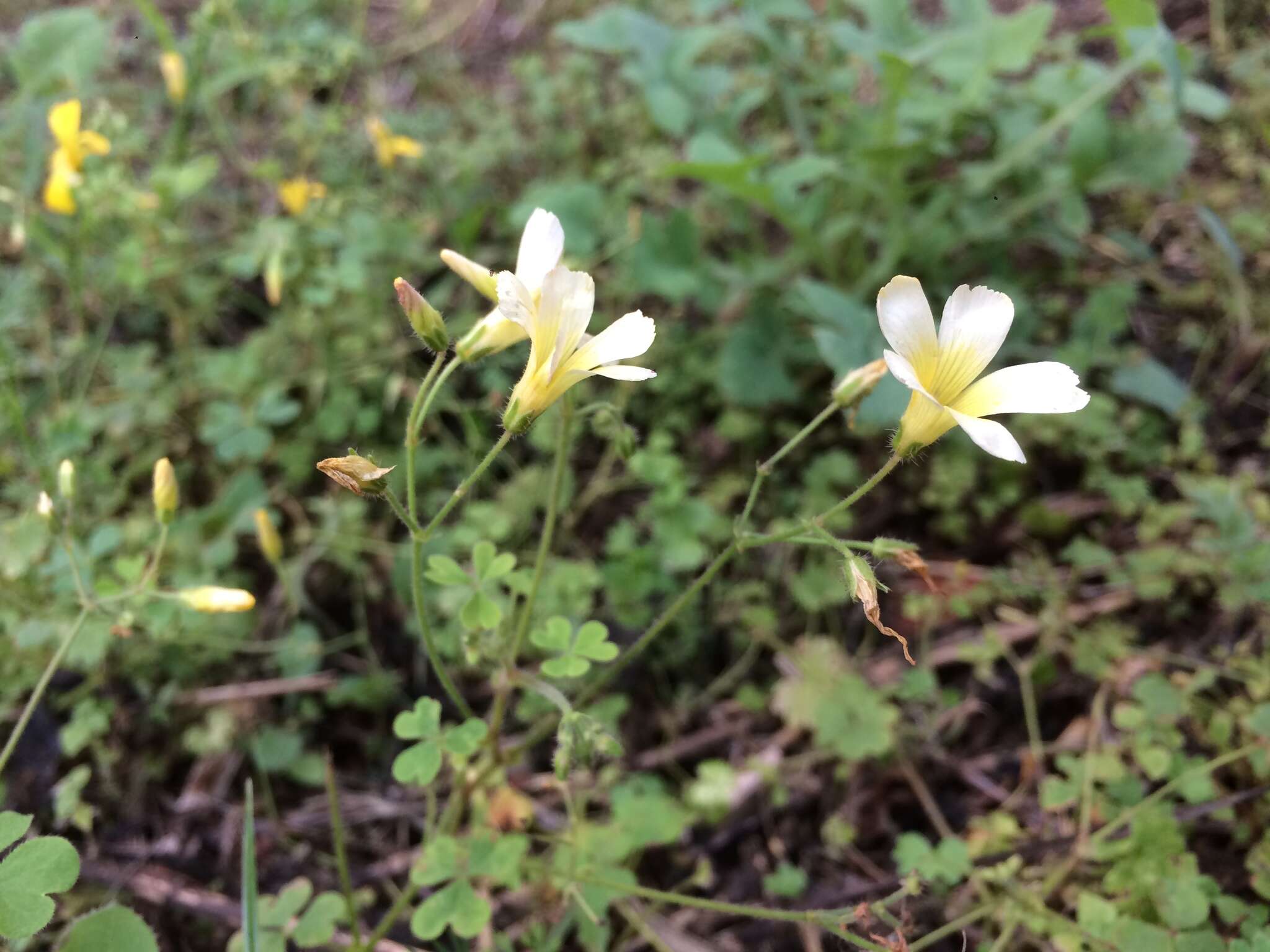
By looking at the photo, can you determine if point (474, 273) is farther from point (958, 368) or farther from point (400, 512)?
point (958, 368)

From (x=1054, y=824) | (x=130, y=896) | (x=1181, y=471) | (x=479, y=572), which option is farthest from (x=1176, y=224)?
(x=130, y=896)

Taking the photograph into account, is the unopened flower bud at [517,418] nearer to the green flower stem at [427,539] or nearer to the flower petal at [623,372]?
the green flower stem at [427,539]

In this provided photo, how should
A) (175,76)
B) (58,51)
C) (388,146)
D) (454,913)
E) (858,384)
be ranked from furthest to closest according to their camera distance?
1. (58,51)
2. (175,76)
3. (388,146)
4. (454,913)
5. (858,384)

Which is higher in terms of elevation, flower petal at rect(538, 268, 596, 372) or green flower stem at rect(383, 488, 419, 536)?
flower petal at rect(538, 268, 596, 372)

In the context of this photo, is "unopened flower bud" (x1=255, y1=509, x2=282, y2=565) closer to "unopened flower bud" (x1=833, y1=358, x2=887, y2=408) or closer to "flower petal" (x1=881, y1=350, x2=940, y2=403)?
"unopened flower bud" (x1=833, y1=358, x2=887, y2=408)

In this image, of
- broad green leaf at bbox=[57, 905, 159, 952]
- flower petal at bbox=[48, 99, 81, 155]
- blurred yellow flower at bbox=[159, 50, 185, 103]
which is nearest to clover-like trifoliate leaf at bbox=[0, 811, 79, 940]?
broad green leaf at bbox=[57, 905, 159, 952]

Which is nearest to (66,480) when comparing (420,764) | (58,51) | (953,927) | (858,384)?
(420,764)

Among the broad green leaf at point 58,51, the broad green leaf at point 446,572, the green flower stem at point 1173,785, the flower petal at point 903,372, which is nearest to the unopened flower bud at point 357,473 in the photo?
the broad green leaf at point 446,572
